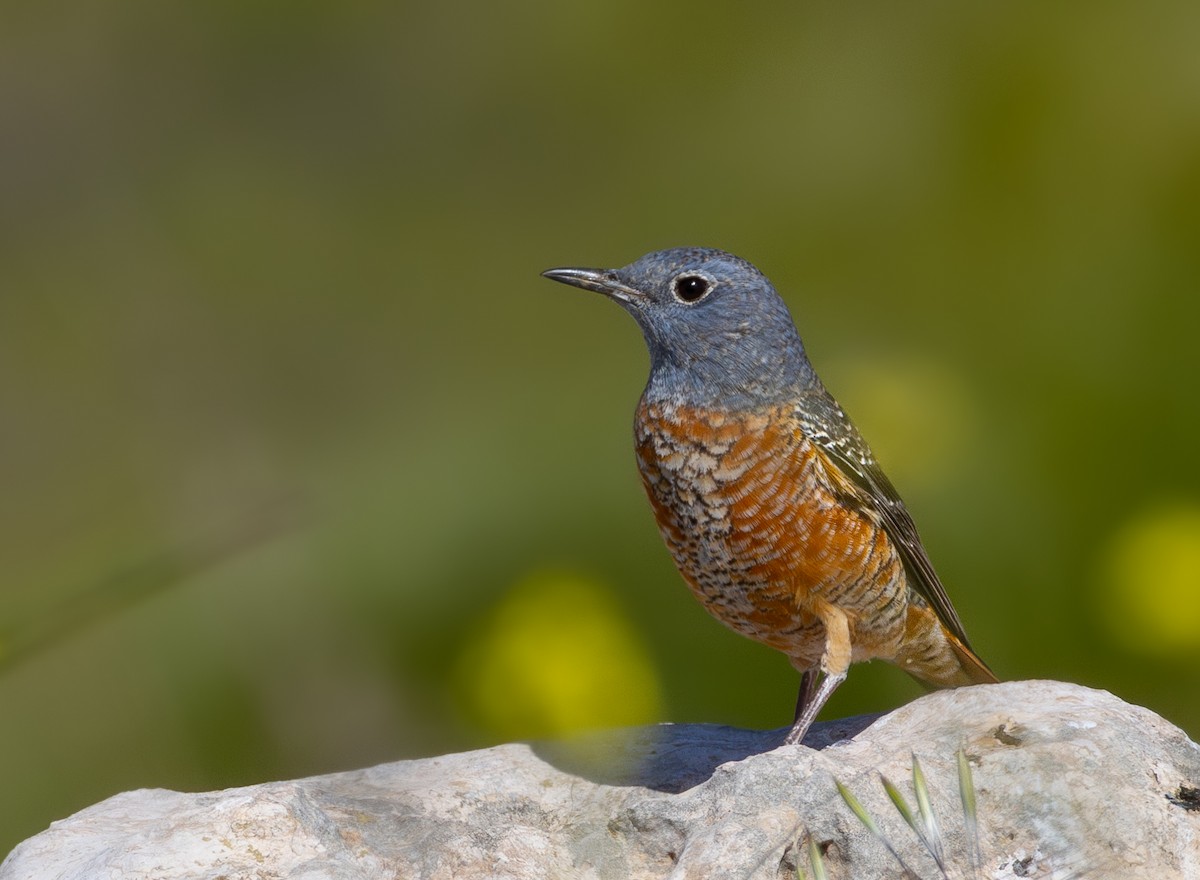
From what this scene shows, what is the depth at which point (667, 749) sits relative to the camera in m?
4.88

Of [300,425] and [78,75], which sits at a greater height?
[78,75]

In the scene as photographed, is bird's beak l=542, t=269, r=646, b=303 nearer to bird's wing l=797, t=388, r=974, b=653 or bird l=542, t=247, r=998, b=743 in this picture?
bird l=542, t=247, r=998, b=743

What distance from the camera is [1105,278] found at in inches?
244

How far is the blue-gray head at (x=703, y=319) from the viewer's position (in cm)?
496

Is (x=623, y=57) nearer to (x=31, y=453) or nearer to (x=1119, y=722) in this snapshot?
(x=31, y=453)

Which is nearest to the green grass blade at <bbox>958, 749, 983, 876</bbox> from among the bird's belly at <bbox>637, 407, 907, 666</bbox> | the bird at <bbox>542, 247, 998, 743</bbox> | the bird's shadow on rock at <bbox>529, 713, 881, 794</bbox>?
the bird at <bbox>542, 247, 998, 743</bbox>

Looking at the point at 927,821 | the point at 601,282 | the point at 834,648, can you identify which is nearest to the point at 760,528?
the point at 834,648

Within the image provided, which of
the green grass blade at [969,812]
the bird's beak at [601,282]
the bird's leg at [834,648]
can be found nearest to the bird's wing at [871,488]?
the bird's leg at [834,648]

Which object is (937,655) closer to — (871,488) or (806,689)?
(806,689)

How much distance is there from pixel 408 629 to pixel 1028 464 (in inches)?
105

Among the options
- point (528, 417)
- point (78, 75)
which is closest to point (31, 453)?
point (78, 75)

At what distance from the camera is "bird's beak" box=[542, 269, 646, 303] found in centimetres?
494

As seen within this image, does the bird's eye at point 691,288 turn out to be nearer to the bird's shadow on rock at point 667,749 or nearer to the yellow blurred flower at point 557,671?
the yellow blurred flower at point 557,671

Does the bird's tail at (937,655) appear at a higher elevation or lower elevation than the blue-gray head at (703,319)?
lower
